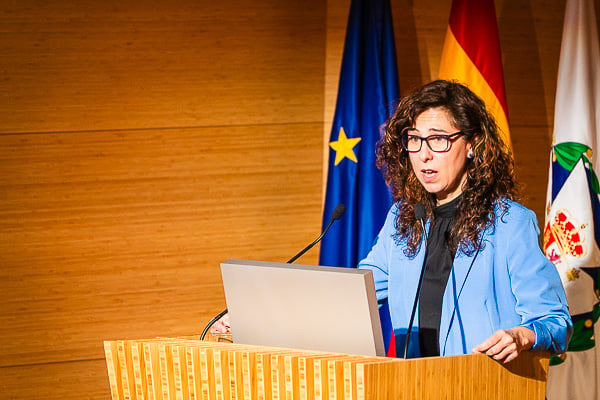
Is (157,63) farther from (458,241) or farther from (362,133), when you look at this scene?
(458,241)

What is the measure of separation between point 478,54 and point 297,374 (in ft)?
8.20

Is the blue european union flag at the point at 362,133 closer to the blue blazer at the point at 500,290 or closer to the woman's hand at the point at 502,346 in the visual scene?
the blue blazer at the point at 500,290

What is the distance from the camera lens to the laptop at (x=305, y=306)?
161cm

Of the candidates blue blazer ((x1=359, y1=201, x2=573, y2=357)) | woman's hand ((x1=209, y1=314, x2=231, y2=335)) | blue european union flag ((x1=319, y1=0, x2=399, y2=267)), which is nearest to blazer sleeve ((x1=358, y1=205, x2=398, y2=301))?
blue blazer ((x1=359, y1=201, x2=573, y2=357))

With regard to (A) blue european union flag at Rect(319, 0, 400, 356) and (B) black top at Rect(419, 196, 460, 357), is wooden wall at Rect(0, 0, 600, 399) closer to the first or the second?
(A) blue european union flag at Rect(319, 0, 400, 356)

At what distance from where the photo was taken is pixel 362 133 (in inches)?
144

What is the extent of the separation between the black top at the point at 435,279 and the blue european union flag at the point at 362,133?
1.40 meters

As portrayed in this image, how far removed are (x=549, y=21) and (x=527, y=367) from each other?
2913mm

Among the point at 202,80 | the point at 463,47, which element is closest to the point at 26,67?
the point at 202,80

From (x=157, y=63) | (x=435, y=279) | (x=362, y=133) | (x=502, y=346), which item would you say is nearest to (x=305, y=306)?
(x=502, y=346)

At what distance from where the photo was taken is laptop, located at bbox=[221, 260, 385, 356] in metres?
1.61

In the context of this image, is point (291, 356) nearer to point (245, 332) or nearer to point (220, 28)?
point (245, 332)

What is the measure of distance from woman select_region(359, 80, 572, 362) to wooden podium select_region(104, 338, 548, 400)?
10.4 inches

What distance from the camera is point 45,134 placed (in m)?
3.57
